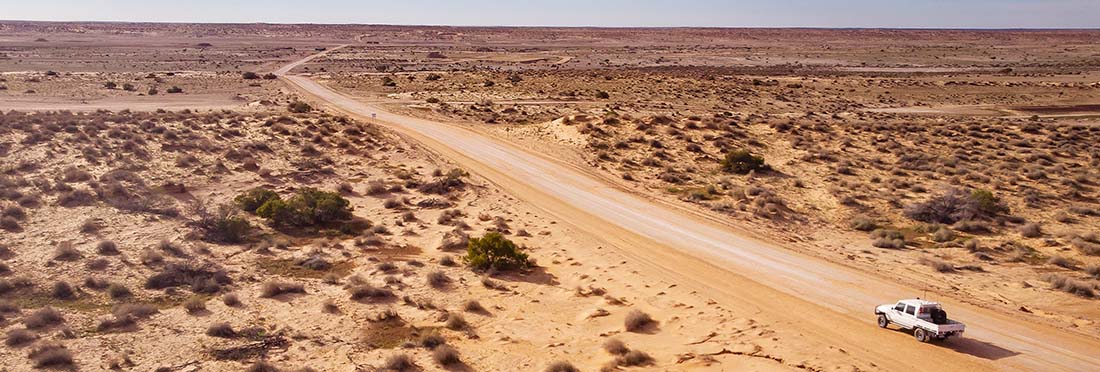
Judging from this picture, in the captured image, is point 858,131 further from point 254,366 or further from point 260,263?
point 254,366

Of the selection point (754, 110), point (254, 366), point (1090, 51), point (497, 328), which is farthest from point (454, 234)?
point (1090, 51)

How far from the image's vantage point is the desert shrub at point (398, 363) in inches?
677

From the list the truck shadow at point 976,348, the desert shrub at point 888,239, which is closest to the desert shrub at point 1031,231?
the desert shrub at point 888,239

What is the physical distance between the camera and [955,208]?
31.6m

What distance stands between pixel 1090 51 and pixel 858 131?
16655 centimetres

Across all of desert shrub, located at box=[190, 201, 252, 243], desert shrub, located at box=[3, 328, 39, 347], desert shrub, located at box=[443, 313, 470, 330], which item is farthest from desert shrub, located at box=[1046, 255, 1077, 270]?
desert shrub, located at box=[3, 328, 39, 347]

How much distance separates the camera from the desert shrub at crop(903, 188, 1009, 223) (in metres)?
31.3

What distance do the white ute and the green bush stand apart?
23375 mm

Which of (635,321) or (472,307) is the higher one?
(635,321)

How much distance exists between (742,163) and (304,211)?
2212 centimetres

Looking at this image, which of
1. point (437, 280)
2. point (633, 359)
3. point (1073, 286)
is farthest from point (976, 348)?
point (437, 280)

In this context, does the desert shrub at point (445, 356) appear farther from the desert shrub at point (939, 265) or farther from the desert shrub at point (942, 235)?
the desert shrub at point (942, 235)

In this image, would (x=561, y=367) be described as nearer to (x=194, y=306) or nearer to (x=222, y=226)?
(x=194, y=306)

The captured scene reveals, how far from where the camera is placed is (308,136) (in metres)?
48.2
